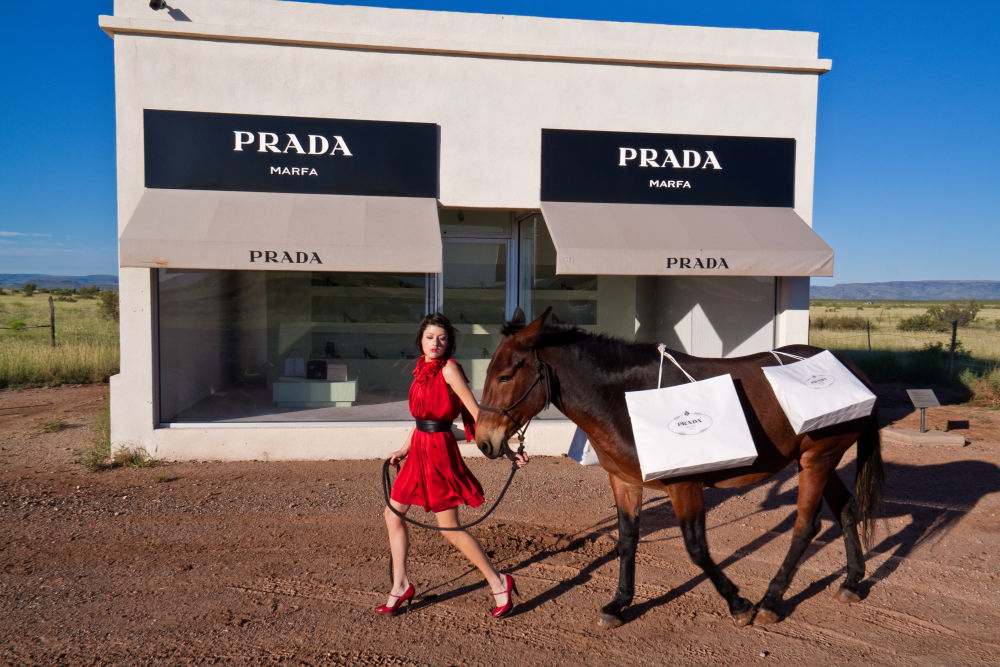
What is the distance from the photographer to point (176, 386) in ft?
28.9

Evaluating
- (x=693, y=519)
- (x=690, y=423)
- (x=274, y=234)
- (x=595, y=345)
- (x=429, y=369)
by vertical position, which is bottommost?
(x=693, y=519)

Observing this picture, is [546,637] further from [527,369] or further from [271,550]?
[271,550]

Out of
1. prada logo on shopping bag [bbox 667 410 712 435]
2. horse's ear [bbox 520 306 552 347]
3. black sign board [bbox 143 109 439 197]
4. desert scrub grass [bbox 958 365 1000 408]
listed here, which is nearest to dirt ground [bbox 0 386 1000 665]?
prada logo on shopping bag [bbox 667 410 712 435]

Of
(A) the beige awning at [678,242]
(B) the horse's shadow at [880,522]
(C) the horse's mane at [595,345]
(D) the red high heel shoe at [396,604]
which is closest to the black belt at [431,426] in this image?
(C) the horse's mane at [595,345]

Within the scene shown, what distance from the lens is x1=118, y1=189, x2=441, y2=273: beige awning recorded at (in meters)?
7.62

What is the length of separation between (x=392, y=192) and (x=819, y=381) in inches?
231

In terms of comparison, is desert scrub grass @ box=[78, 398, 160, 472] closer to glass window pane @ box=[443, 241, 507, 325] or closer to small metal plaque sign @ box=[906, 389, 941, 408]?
glass window pane @ box=[443, 241, 507, 325]

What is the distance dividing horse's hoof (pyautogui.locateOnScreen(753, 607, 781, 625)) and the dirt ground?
8 cm

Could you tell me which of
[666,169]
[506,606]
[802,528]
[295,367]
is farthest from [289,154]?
[802,528]

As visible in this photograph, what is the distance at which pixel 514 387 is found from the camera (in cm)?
393

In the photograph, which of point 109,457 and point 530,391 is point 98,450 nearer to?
point 109,457

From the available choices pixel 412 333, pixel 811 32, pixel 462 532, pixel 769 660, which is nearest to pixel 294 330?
pixel 412 333

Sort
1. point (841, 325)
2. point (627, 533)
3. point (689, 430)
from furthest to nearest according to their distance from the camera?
point (841, 325)
point (627, 533)
point (689, 430)

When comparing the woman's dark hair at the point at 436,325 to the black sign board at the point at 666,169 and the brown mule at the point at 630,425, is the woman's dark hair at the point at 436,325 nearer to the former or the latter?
the brown mule at the point at 630,425
